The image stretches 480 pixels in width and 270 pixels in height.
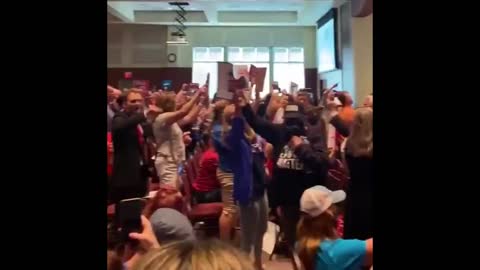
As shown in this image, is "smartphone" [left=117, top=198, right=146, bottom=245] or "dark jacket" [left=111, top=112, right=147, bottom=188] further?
"dark jacket" [left=111, top=112, right=147, bottom=188]

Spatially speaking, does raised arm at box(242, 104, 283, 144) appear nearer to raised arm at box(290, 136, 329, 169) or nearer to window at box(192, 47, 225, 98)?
raised arm at box(290, 136, 329, 169)

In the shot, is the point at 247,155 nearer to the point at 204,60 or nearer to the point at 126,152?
the point at 126,152

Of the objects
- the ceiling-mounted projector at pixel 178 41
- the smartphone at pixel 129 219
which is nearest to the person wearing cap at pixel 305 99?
the smartphone at pixel 129 219

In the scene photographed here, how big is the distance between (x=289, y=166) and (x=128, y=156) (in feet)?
2.89

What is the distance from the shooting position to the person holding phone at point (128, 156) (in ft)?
9.40

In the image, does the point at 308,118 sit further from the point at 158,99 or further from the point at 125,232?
the point at 125,232

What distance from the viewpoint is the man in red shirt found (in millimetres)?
3105

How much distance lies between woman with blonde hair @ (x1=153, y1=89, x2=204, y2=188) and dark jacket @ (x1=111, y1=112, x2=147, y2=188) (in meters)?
0.14

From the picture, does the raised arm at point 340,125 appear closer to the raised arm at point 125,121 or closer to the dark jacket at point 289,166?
the dark jacket at point 289,166

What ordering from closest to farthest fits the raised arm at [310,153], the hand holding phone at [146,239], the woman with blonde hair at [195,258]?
the woman with blonde hair at [195,258] < the hand holding phone at [146,239] < the raised arm at [310,153]

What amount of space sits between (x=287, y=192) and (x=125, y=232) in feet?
4.78

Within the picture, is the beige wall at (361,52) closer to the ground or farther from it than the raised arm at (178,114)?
farther from it

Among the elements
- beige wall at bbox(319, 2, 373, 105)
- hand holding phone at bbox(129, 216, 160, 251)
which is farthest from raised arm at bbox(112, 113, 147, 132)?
beige wall at bbox(319, 2, 373, 105)
